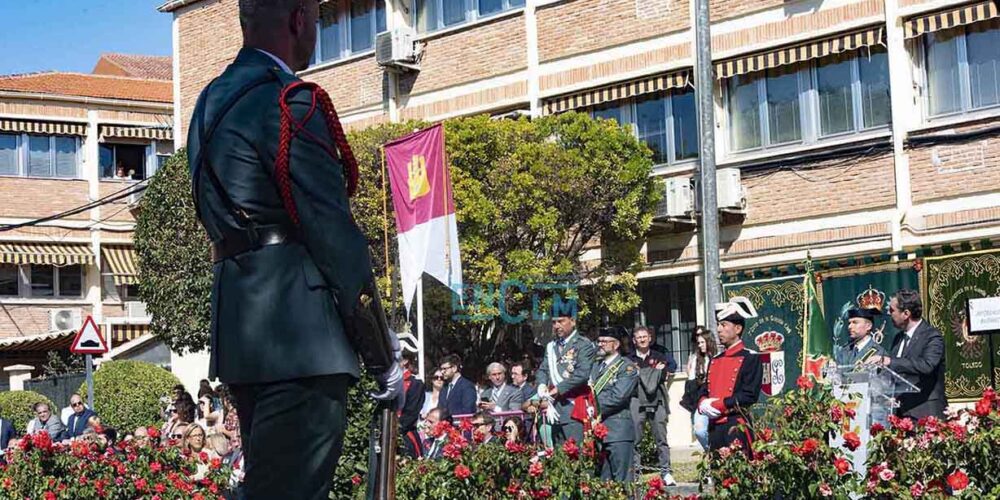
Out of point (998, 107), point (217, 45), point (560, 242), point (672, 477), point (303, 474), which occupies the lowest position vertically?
point (672, 477)

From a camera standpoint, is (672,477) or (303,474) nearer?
(303,474)

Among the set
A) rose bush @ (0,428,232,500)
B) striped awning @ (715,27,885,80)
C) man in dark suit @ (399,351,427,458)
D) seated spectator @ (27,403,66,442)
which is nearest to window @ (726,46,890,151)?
striped awning @ (715,27,885,80)

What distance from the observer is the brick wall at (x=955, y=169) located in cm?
1898

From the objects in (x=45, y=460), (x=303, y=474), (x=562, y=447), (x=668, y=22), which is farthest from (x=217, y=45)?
(x=303, y=474)

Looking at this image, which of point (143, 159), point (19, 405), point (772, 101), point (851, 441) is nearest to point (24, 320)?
point (143, 159)

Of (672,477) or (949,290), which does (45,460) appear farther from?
(949,290)

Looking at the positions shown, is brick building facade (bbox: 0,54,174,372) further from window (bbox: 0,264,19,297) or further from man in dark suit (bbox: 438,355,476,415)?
man in dark suit (bbox: 438,355,476,415)

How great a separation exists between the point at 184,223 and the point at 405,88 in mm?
5755

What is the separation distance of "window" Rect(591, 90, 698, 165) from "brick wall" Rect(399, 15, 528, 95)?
2400 millimetres

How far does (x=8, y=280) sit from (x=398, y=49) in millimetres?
22480

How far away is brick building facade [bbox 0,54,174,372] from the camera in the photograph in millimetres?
43531

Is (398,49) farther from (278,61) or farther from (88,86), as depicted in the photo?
(88,86)

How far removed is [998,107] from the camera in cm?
1897

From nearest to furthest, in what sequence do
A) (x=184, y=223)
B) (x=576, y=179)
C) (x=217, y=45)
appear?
1. (x=576, y=179)
2. (x=184, y=223)
3. (x=217, y=45)
